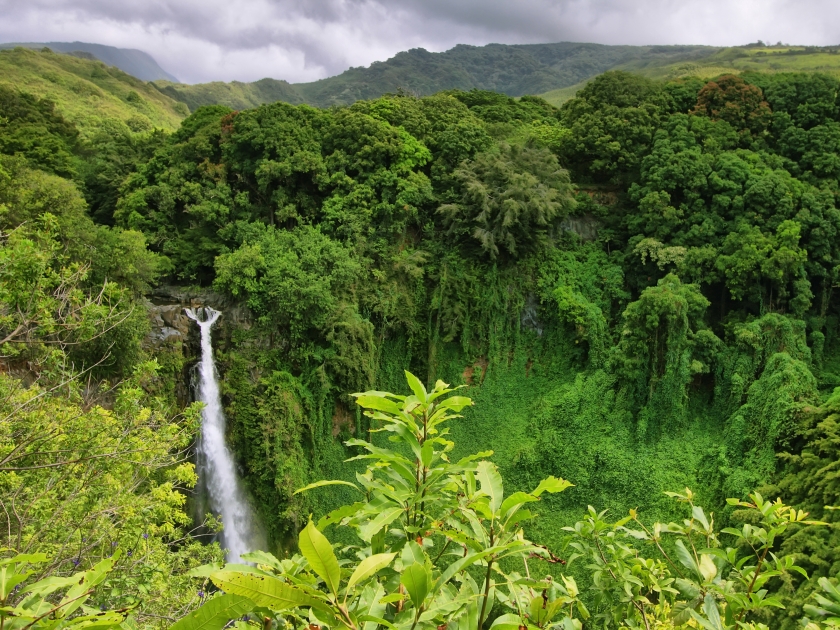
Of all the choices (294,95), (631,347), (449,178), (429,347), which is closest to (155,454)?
(429,347)

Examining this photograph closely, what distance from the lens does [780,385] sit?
9.55m

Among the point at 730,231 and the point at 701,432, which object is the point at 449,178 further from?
the point at 701,432

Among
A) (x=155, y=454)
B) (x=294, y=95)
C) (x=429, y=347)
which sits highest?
(x=294, y=95)

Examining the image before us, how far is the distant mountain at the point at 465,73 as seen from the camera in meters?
51.5

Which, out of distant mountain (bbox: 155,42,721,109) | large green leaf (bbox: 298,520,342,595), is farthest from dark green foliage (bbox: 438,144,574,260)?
distant mountain (bbox: 155,42,721,109)

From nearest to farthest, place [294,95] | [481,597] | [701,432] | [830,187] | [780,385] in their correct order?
[481,597] → [780,385] → [701,432] → [830,187] → [294,95]

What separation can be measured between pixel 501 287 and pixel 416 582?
12.4m

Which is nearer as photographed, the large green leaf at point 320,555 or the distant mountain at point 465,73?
the large green leaf at point 320,555

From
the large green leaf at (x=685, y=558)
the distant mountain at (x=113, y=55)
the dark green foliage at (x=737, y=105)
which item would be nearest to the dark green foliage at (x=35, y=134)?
the large green leaf at (x=685, y=558)

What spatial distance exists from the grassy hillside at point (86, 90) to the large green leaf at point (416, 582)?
2311 cm

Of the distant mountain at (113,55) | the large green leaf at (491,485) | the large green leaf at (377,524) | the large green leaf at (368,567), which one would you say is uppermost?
the distant mountain at (113,55)

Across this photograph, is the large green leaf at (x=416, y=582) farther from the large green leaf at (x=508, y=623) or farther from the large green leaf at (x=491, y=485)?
the large green leaf at (x=491, y=485)

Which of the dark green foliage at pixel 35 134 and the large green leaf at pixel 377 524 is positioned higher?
the dark green foliage at pixel 35 134

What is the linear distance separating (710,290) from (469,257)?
6087 millimetres
